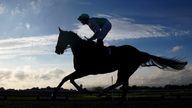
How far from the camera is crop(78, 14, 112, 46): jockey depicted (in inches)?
463

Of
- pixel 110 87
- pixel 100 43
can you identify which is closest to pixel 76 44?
pixel 100 43

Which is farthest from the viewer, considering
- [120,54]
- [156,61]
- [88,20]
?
[156,61]

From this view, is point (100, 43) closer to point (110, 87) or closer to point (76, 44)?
point (76, 44)

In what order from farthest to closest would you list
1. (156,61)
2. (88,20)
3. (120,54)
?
(156,61) < (120,54) < (88,20)

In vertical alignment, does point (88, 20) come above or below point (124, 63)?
above

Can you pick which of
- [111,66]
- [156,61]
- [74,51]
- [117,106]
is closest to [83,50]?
[74,51]

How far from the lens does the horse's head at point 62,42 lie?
12266 millimetres


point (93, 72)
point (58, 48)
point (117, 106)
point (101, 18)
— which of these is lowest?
point (117, 106)

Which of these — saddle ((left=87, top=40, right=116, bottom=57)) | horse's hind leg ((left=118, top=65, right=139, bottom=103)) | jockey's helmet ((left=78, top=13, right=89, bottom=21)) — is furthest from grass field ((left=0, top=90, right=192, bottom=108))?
jockey's helmet ((left=78, top=13, right=89, bottom=21))

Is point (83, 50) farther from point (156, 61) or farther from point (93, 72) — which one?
point (156, 61)

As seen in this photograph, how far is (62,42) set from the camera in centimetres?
1228

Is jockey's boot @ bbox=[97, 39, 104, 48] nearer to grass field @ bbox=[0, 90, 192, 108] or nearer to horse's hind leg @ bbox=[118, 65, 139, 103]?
horse's hind leg @ bbox=[118, 65, 139, 103]

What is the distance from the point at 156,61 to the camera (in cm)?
1365

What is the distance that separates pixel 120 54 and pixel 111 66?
523mm
